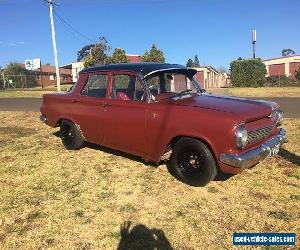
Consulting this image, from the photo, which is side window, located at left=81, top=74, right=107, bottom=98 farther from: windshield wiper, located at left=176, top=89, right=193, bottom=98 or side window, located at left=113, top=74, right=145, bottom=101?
windshield wiper, located at left=176, top=89, right=193, bottom=98

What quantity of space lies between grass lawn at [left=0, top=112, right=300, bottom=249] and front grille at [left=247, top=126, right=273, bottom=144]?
73 centimetres

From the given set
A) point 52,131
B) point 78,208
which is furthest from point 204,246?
point 52,131

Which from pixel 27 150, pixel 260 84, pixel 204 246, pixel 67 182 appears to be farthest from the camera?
pixel 260 84

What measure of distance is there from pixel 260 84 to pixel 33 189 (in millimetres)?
35643

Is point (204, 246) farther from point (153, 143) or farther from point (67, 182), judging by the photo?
point (67, 182)

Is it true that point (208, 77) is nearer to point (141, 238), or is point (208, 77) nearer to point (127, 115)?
point (127, 115)

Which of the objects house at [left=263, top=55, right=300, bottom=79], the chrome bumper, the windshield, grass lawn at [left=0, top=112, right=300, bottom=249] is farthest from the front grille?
house at [left=263, top=55, right=300, bottom=79]

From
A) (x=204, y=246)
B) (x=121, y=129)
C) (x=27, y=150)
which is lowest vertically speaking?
(x=204, y=246)

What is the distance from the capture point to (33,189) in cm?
578

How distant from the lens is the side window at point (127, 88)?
20.2 feet

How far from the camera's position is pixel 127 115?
20.3ft

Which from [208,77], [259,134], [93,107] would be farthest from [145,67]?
[208,77]

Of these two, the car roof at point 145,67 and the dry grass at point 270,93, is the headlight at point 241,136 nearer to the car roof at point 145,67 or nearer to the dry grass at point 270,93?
the car roof at point 145,67

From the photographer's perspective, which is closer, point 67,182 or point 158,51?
point 67,182
